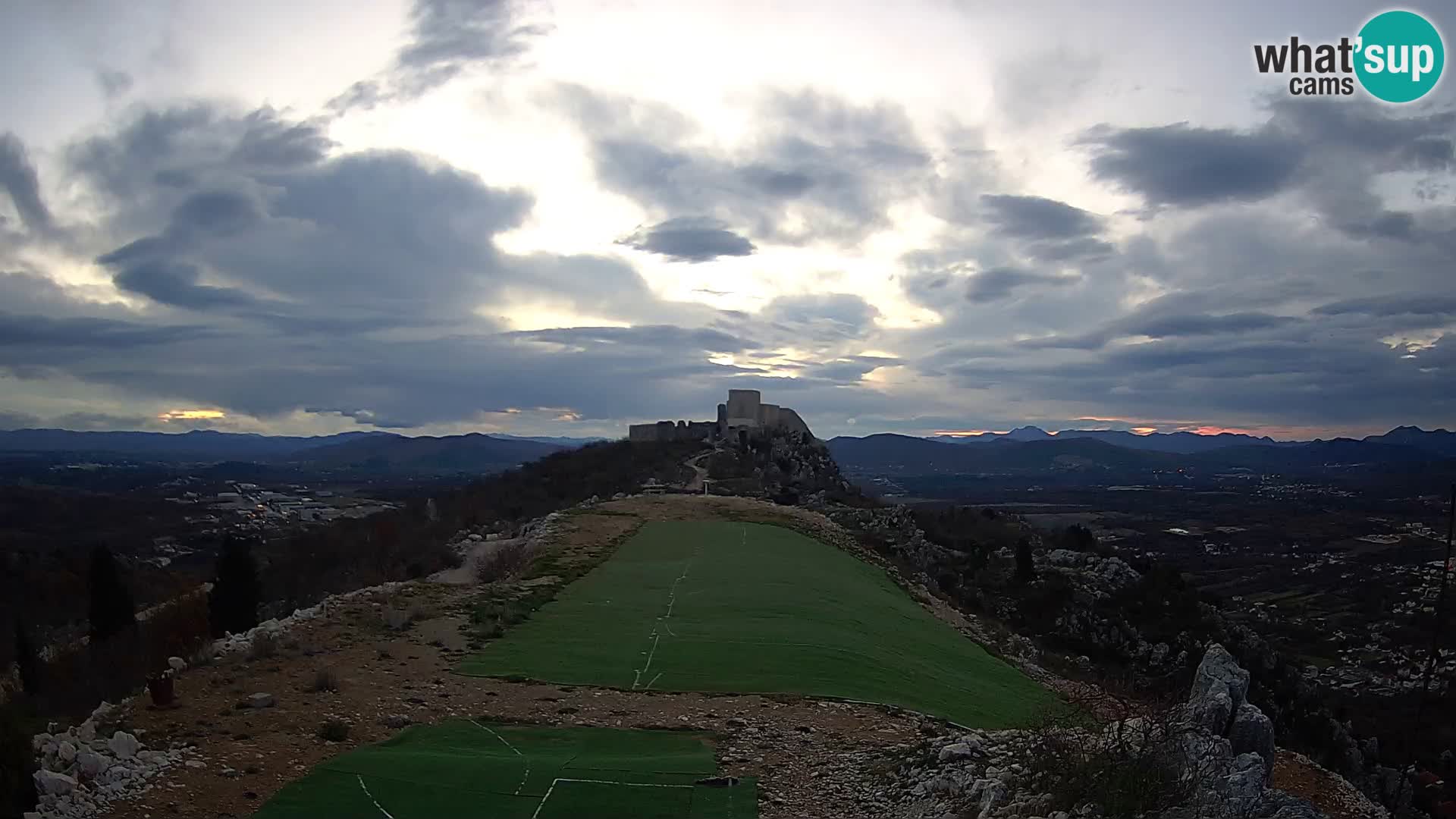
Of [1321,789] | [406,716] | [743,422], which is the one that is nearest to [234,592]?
[406,716]

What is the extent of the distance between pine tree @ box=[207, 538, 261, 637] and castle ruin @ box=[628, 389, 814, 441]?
47.7 m

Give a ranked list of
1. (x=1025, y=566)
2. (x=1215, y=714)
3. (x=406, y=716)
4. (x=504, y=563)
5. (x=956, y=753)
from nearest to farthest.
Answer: (x=1215, y=714) → (x=956, y=753) → (x=406, y=716) → (x=504, y=563) → (x=1025, y=566)

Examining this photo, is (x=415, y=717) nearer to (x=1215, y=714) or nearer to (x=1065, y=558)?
(x=1215, y=714)

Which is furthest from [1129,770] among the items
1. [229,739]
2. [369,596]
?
[369,596]

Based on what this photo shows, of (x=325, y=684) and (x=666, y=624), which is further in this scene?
(x=666, y=624)

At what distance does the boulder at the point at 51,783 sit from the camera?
774 centimetres

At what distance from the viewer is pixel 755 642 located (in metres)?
16.3

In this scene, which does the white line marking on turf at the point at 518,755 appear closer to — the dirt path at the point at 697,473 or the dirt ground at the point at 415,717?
the dirt ground at the point at 415,717

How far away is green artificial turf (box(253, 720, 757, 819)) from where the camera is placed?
342 inches

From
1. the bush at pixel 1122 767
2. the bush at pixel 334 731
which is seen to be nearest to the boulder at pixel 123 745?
the bush at pixel 334 731

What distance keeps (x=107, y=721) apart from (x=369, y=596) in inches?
361

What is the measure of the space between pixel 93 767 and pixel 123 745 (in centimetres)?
60

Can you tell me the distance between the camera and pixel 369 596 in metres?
19.0

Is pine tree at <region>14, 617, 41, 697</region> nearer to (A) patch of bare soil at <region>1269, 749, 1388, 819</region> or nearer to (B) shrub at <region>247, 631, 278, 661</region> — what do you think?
(B) shrub at <region>247, 631, 278, 661</region>
